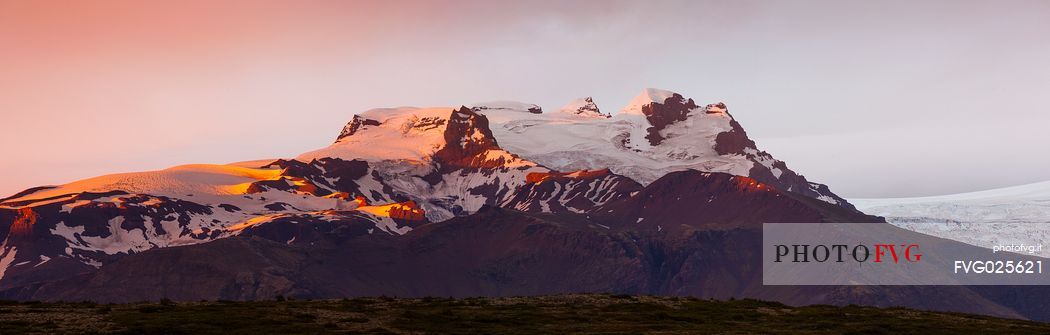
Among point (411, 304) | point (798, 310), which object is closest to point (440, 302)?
point (411, 304)

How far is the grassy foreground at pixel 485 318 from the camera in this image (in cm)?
9081

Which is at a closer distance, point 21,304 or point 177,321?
point 177,321

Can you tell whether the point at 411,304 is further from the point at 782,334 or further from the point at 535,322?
the point at 782,334

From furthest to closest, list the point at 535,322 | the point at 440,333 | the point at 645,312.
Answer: the point at 645,312 → the point at 535,322 → the point at 440,333

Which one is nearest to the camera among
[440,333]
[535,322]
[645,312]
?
[440,333]

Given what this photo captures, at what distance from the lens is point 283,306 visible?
10331cm

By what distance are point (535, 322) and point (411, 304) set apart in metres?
13.0

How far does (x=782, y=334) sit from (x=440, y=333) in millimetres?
22219

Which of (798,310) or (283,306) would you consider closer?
(283,306)

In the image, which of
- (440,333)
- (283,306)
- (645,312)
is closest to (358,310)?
(283,306)

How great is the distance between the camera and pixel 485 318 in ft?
326

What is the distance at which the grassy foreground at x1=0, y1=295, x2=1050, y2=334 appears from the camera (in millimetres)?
90812

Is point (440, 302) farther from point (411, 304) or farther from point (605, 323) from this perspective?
point (605, 323)

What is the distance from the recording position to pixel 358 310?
4011 inches
